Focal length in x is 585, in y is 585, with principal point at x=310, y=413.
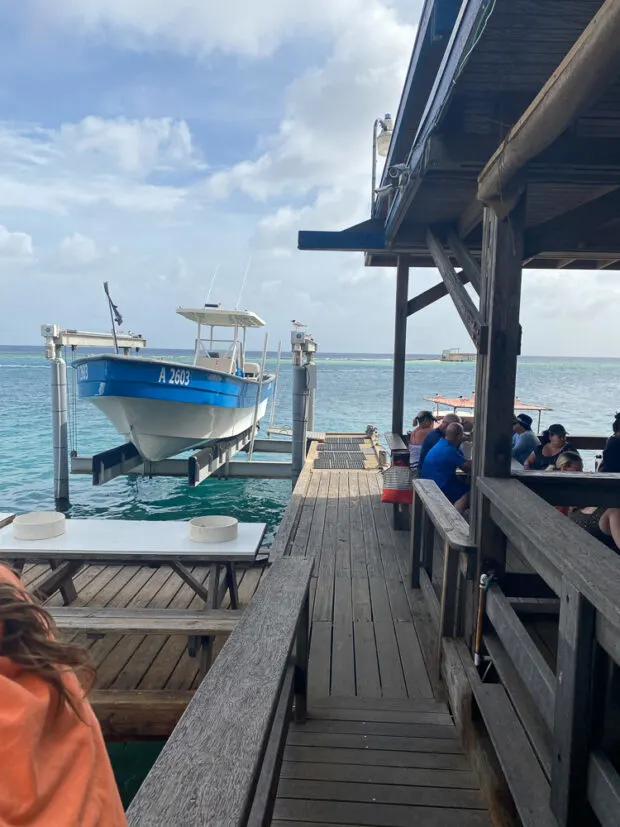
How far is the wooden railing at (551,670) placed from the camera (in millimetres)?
1569

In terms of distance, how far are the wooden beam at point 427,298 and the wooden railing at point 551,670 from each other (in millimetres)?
4168

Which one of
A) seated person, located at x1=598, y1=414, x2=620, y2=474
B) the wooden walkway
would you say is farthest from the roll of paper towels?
seated person, located at x1=598, y1=414, x2=620, y2=474

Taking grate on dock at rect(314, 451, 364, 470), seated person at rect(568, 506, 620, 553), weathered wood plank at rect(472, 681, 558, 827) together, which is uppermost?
seated person at rect(568, 506, 620, 553)

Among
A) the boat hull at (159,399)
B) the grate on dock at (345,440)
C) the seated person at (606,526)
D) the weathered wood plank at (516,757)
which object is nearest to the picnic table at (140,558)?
the weathered wood plank at (516,757)

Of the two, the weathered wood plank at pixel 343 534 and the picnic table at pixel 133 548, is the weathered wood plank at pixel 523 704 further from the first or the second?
the weathered wood plank at pixel 343 534

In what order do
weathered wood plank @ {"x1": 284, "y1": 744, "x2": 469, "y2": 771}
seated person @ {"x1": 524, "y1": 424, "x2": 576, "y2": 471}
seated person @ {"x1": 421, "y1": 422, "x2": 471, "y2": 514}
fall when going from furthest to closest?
1. seated person @ {"x1": 524, "y1": 424, "x2": 576, "y2": 471}
2. seated person @ {"x1": 421, "y1": 422, "x2": 471, "y2": 514}
3. weathered wood plank @ {"x1": 284, "y1": 744, "x2": 469, "y2": 771}

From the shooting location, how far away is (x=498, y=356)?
2697 mm

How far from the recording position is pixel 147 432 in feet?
36.8

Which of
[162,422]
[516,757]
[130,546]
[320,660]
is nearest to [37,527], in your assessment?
[130,546]

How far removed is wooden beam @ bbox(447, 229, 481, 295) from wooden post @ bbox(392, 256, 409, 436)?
196 cm

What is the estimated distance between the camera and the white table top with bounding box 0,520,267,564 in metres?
4.05

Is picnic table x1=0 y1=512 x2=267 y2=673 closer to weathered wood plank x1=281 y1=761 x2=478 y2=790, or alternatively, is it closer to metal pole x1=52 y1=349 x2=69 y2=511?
weathered wood plank x1=281 y1=761 x2=478 y2=790

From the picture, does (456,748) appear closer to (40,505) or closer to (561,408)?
(40,505)

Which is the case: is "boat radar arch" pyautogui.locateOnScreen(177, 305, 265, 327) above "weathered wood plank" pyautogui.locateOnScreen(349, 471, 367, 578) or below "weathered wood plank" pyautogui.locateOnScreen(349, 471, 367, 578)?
above
